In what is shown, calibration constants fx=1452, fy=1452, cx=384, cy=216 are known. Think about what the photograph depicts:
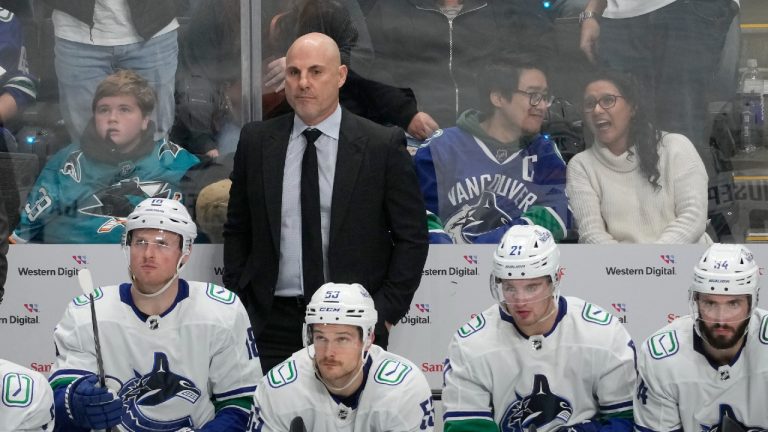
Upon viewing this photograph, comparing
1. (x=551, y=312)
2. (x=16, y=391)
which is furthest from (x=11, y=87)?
(x=551, y=312)

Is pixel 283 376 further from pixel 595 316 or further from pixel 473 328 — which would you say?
pixel 595 316

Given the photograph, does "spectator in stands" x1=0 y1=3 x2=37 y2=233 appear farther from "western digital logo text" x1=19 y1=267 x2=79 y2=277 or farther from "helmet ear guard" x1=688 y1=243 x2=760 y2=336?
"helmet ear guard" x1=688 y1=243 x2=760 y2=336

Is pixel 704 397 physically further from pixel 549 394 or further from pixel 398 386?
pixel 398 386

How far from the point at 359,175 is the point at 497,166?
32.8 inches

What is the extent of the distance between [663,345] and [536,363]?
1.34 ft

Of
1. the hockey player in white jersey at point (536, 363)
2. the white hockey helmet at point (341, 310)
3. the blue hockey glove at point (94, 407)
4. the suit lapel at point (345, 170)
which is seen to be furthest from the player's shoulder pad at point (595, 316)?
the blue hockey glove at point (94, 407)

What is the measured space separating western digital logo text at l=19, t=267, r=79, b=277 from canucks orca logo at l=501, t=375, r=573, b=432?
6.73ft

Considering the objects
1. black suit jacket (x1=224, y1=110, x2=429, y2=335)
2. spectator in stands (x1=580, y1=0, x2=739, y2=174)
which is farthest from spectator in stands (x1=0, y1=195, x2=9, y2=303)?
spectator in stands (x1=580, y1=0, x2=739, y2=174)

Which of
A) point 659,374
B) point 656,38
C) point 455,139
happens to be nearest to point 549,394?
point 659,374

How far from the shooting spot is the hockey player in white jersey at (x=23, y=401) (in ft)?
13.5

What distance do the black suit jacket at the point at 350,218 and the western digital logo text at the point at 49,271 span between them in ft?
2.73

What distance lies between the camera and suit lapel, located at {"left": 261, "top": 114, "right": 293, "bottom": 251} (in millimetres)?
5234

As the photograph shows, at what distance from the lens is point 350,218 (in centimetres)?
520

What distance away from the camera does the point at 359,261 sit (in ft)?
16.9
